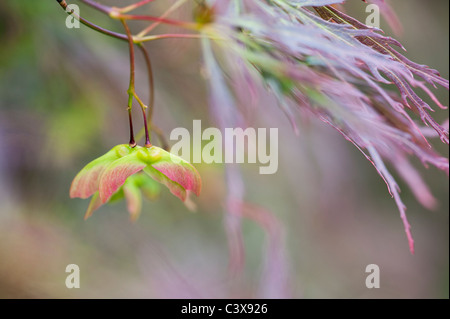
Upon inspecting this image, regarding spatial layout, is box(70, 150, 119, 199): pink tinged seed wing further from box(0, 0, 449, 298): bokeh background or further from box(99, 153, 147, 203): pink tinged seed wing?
box(0, 0, 449, 298): bokeh background

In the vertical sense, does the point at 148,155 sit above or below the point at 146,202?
below

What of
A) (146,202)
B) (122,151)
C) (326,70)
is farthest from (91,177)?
(146,202)

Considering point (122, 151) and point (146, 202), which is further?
point (146, 202)

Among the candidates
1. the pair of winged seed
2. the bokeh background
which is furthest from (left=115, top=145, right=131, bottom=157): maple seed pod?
the bokeh background

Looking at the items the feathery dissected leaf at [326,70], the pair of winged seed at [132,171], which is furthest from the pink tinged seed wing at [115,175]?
the feathery dissected leaf at [326,70]

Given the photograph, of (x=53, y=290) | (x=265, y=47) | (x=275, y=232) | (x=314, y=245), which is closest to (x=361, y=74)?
(x=265, y=47)

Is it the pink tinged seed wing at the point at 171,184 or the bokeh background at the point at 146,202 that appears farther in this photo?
the bokeh background at the point at 146,202

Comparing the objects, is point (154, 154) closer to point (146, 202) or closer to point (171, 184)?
point (171, 184)

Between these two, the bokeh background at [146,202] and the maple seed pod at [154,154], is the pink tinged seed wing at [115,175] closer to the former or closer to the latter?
the maple seed pod at [154,154]
